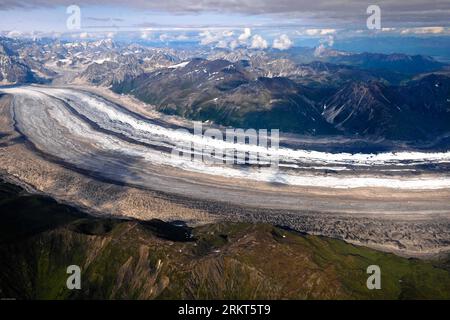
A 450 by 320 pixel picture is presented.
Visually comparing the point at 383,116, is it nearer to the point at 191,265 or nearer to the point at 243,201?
the point at 243,201

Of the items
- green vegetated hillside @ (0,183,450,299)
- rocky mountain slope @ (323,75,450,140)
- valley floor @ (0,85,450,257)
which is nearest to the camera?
green vegetated hillside @ (0,183,450,299)

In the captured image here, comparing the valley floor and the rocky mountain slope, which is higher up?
the rocky mountain slope

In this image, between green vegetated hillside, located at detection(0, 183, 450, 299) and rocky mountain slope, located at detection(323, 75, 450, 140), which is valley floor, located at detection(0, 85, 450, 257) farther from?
rocky mountain slope, located at detection(323, 75, 450, 140)

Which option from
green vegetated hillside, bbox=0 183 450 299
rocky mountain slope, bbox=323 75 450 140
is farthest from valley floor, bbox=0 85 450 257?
rocky mountain slope, bbox=323 75 450 140

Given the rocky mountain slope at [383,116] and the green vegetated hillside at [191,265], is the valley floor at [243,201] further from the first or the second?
the rocky mountain slope at [383,116]

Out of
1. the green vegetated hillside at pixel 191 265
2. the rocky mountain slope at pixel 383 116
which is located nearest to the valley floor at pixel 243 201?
the green vegetated hillside at pixel 191 265

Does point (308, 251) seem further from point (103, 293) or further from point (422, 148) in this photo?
point (422, 148)

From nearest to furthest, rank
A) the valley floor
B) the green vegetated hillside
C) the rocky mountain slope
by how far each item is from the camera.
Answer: the green vegetated hillside < the valley floor < the rocky mountain slope

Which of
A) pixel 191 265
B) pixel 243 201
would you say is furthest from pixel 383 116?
Answer: pixel 191 265
